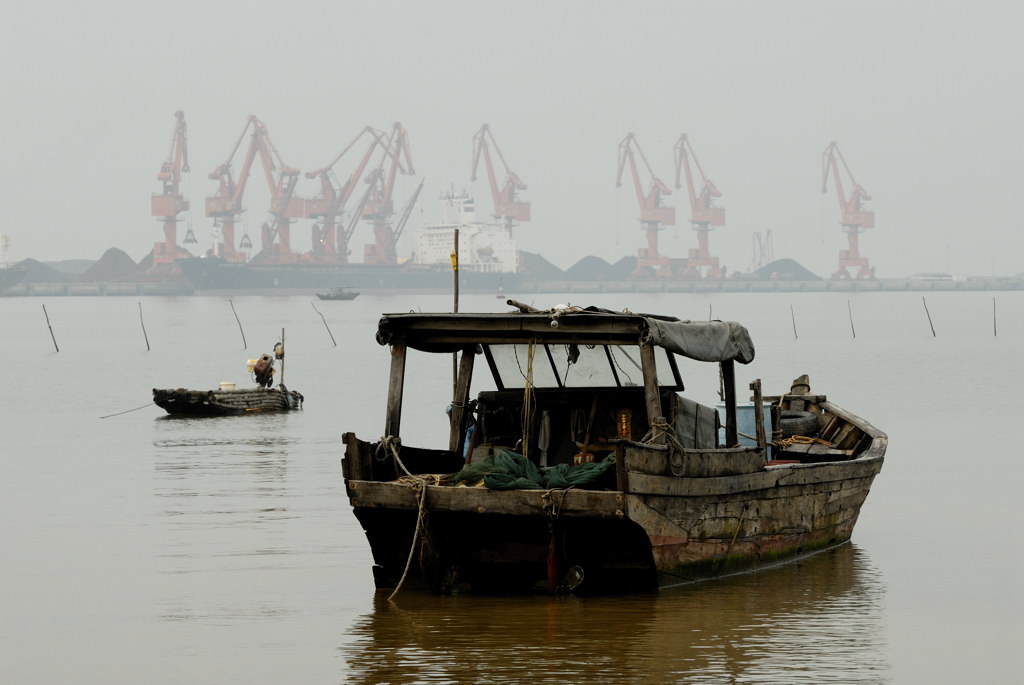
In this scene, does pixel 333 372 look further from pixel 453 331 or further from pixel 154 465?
pixel 453 331

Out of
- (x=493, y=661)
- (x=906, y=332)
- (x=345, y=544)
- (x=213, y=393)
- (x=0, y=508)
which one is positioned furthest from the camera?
(x=906, y=332)

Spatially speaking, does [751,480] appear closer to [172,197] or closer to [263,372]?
[263,372]

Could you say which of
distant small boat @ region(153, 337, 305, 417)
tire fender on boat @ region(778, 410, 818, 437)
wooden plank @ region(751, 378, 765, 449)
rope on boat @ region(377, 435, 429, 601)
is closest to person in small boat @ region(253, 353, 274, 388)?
distant small boat @ region(153, 337, 305, 417)

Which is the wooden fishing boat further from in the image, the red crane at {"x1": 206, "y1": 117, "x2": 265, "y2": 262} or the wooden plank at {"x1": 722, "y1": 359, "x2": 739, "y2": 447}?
the red crane at {"x1": 206, "y1": 117, "x2": 265, "y2": 262}

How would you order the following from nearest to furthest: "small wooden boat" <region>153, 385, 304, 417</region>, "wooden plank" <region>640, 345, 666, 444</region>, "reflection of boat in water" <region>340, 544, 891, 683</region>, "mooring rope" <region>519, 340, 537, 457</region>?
"reflection of boat in water" <region>340, 544, 891, 683</region> < "wooden plank" <region>640, 345, 666, 444</region> < "mooring rope" <region>519, 340, 537, 457</region> < "small wooden boat" <region>153, 385, 304, 417</region>

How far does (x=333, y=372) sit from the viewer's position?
49.5 meters

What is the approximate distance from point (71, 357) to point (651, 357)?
185 feet

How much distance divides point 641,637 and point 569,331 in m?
2.09

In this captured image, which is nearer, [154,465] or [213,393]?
[154,465]

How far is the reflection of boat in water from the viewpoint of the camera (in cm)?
823

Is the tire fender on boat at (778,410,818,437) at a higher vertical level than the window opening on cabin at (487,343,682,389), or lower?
lower

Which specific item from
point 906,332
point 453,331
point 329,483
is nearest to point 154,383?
point 329,483

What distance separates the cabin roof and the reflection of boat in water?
5.56ft

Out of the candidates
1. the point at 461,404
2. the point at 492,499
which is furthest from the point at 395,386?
the point at 492,499
